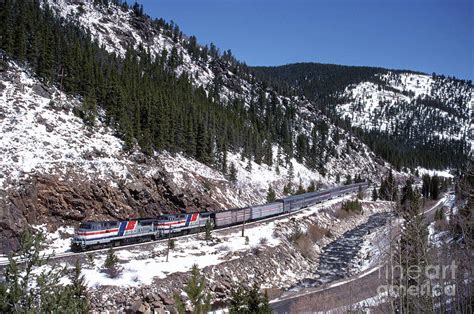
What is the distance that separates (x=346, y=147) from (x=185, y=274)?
13945 centimetres

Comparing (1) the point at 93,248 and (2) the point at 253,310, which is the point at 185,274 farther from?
(2) the point at 253,310

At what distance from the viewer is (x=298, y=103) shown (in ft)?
592

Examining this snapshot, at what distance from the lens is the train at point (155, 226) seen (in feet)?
120

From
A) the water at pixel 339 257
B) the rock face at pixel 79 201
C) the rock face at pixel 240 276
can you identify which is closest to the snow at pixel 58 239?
the rock face at pixel 79 201

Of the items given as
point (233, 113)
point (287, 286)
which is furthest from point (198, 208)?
point (233, 113)

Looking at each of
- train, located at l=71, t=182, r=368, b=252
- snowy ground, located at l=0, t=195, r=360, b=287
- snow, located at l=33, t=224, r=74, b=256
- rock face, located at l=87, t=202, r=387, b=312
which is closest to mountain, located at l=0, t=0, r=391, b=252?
snow, located at l=33, t=224, r=74, b=256

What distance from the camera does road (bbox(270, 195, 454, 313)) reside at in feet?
108

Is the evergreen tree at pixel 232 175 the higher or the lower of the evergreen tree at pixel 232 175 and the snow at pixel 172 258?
the higher

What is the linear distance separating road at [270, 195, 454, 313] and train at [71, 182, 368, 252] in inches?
495

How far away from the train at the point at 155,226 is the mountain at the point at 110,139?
5450 mm

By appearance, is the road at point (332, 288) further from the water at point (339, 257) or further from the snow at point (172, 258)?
the snow at point (172, 258)

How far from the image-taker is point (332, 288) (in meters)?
38.5

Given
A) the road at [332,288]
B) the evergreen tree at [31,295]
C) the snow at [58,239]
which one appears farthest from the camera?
the snow at [58,239]

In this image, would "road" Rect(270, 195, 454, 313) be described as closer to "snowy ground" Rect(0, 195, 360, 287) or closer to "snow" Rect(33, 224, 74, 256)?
"snowy ground" Rect(0, 195, 360, 287)
